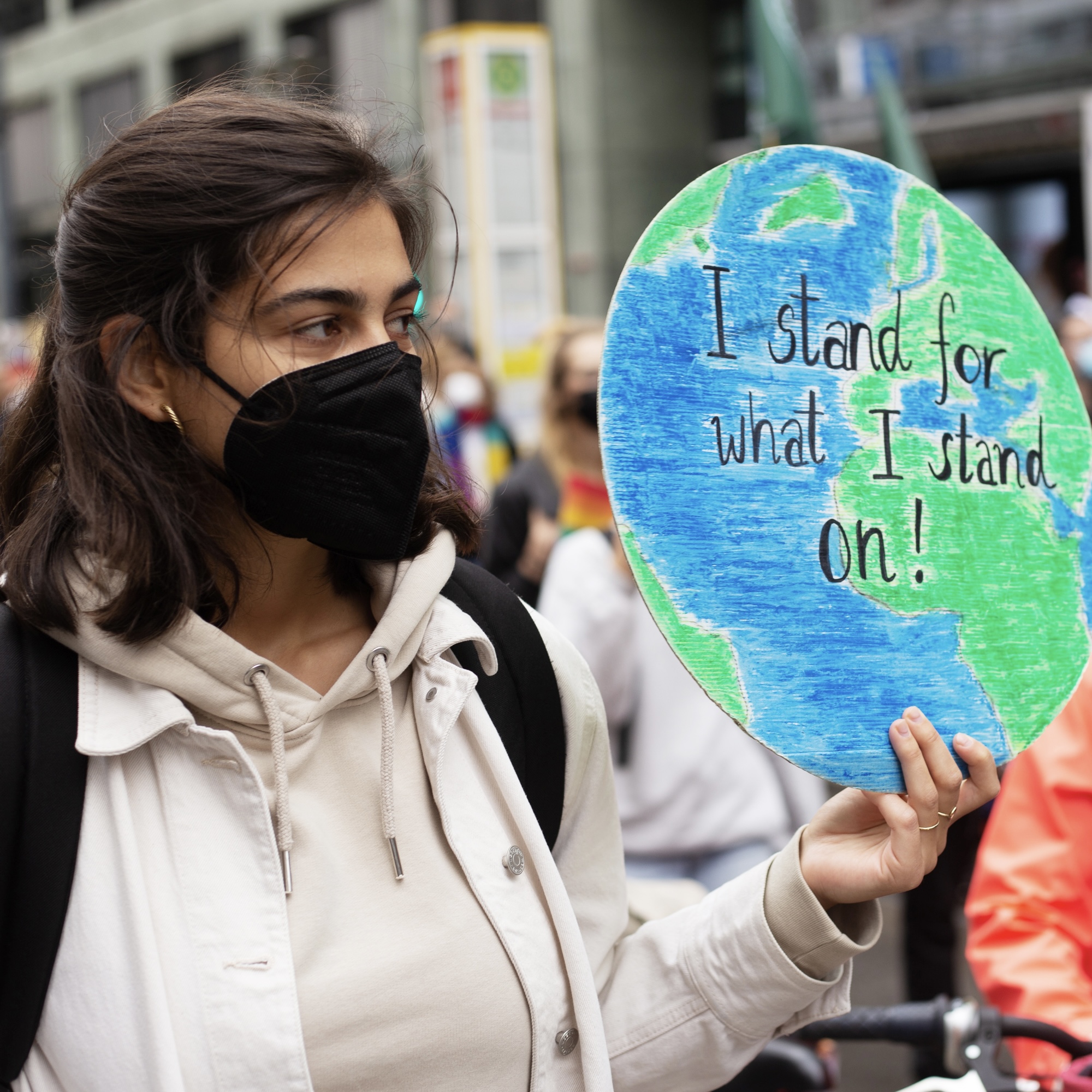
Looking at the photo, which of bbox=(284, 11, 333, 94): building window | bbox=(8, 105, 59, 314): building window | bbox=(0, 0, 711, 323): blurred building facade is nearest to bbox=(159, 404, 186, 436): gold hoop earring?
bbox=(0, 0, 711, 323): blurred building facade

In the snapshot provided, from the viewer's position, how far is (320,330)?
4.74 ft

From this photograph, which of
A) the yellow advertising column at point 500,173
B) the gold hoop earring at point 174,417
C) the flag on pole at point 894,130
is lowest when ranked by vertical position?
the gold hoop earring at point 174,417

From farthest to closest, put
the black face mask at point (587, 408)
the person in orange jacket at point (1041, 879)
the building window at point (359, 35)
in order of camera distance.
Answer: the building window at point (359, 35) < the black face mask at point (587, 408) < the person in orange jacket at point (1041, 879)

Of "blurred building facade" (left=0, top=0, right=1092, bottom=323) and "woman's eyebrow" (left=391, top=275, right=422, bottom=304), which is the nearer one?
"woman's eyebrow" (left=391, top=275, right=422, bottom=304)

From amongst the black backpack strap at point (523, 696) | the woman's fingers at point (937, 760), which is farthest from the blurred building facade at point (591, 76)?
the woman's fingers at point (937, 760)

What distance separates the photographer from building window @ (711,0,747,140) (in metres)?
17.4

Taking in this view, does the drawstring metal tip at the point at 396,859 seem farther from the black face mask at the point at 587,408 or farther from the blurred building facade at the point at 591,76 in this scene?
the blurred building facade at the point at 591,76

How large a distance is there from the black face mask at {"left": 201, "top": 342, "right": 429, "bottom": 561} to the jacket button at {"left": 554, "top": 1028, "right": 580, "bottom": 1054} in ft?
1.78

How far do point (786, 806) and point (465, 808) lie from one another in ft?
6.22

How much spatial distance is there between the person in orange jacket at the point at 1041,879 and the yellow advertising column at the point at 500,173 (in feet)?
43.2

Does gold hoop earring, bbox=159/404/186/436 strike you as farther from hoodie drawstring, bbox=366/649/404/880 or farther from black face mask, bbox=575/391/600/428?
black face mask, bbox=575/391/600/428

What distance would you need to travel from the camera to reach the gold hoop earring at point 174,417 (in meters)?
1.47

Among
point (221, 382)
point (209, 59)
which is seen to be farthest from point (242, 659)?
point (209, 59)

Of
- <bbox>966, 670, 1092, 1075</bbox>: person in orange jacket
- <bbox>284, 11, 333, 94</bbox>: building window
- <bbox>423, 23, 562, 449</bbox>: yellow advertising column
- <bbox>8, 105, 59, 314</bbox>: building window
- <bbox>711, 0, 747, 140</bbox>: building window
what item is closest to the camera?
<bbox>966, 670, 1092, 1075</bbox>: person in orange jacket
